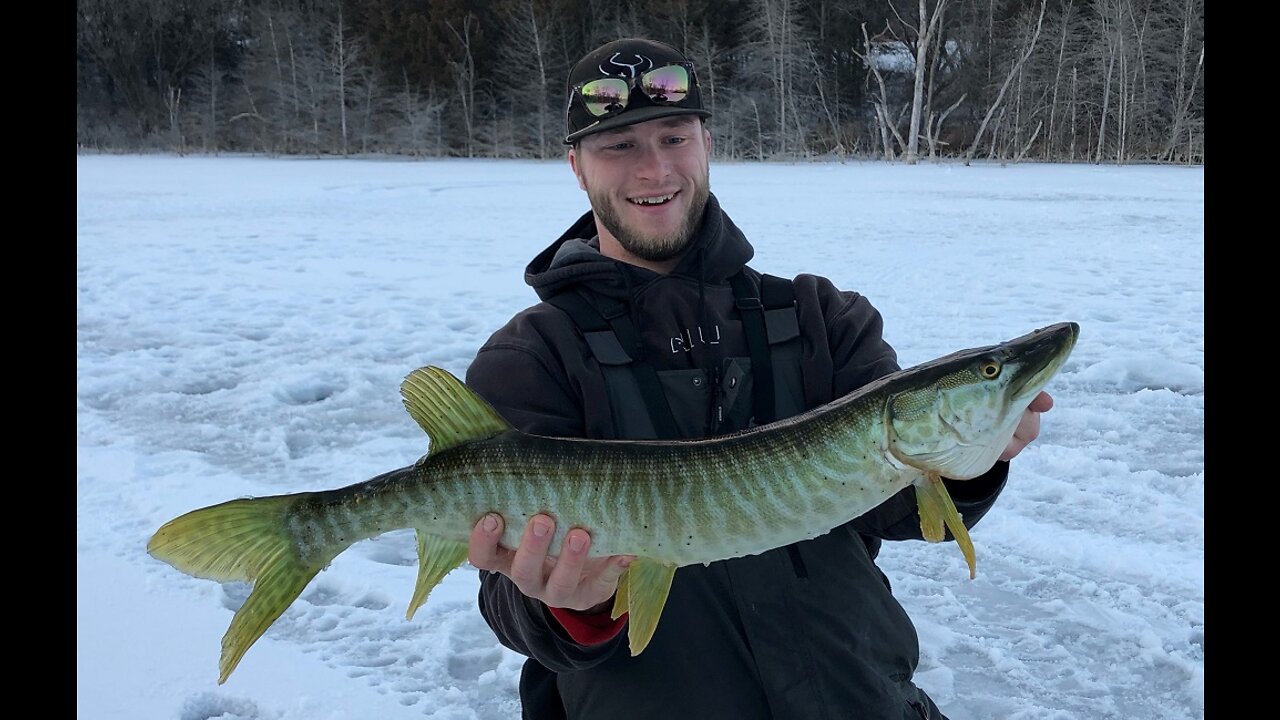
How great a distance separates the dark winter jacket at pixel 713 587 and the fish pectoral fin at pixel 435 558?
183mm

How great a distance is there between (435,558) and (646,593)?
0.42m

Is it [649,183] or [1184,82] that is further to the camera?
[1184,82]

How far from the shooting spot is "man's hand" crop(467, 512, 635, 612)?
175 cm

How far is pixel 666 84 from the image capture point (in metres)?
2.48

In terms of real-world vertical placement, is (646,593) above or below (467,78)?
below

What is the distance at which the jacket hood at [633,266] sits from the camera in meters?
2.27

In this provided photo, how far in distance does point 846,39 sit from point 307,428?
29745 mm

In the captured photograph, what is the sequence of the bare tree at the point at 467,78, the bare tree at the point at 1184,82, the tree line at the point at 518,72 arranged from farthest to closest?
the bare tree at the point at 467,78 < the tree line at the point at 518,72 < the bare tree at the point at 1184,82

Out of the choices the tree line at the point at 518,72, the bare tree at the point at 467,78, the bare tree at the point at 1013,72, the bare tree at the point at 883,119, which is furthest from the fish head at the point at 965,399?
the bare tree at the point at 467,78

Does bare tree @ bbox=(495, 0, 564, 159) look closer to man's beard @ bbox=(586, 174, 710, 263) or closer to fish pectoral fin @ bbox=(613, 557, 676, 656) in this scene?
man's beard @ bbox=(586, 174, 710, 263)

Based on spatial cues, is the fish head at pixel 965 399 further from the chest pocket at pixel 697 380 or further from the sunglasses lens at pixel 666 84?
the sunglasses lens at pixel 666 84

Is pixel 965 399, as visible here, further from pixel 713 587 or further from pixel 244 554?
pixel 244 554

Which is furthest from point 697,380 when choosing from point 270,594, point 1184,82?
point 1184,82

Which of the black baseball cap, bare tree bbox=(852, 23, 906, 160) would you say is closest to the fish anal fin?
the black baseball cap
